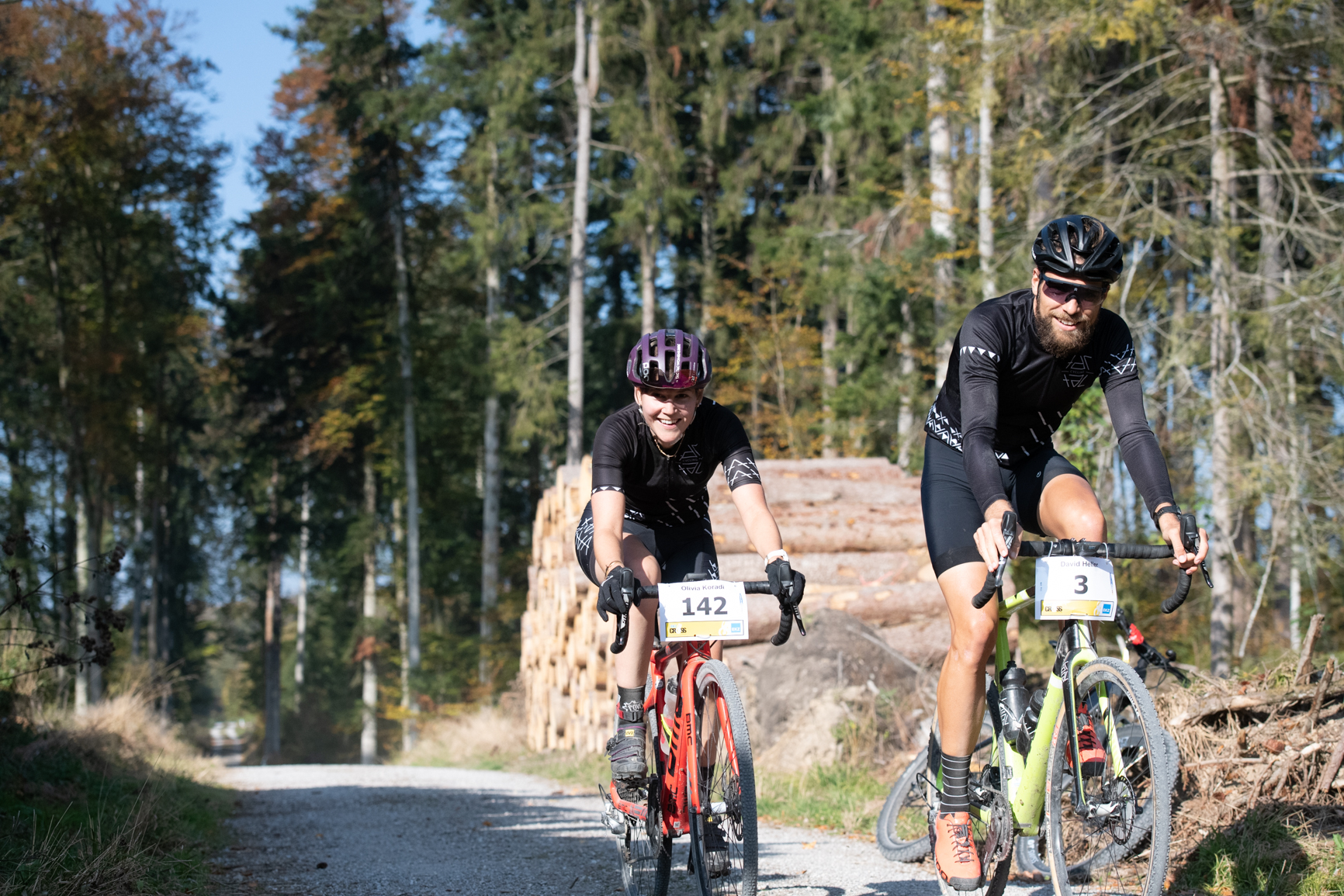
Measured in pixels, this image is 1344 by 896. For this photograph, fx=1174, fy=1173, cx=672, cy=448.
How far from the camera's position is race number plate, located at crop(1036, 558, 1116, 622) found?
3.88 meters

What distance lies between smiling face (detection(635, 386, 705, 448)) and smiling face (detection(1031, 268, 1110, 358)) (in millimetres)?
1324

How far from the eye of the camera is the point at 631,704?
15.6 ft

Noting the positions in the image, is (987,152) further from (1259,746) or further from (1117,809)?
(1117,809)

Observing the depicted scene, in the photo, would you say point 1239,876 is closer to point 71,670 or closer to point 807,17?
point 71,670

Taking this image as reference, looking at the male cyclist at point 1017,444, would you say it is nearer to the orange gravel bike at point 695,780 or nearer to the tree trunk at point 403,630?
the orange gravel bike at point 695,780

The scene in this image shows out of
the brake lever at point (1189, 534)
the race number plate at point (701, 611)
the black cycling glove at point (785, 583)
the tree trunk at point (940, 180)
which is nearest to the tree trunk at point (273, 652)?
the tree trunk at point (940, 180)

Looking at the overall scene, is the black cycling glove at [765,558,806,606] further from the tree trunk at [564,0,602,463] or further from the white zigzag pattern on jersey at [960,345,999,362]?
the tree trunk at [564,0,602,463]

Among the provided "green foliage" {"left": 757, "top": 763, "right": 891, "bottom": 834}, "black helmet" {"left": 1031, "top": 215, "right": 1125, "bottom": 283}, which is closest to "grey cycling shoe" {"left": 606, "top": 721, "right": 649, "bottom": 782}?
"green foliage" {"left": 757, "top": 763, "right": 891, "bottom": 834}

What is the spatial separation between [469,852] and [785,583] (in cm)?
290

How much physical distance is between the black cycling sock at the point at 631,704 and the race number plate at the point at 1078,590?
1.67 meters

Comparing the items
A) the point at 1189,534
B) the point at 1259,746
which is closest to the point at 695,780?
the point at 1189,534

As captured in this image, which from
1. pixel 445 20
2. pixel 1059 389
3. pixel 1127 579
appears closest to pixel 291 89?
pixel 445 20

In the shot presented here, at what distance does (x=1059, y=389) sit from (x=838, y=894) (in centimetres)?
218

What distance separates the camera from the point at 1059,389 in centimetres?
439
